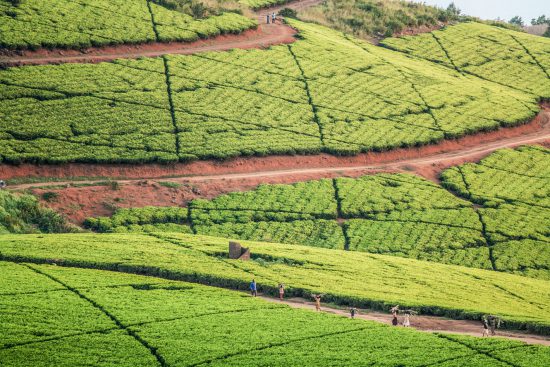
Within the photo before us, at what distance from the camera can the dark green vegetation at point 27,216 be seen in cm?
7681

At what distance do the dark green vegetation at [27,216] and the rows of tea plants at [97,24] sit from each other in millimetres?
27795

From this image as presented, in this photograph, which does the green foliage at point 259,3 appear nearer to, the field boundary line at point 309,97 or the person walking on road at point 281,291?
the field boundary line at point 309,97

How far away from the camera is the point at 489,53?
5428 inches

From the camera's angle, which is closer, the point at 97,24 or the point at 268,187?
the point at 268,187

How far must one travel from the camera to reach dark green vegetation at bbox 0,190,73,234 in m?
76.8

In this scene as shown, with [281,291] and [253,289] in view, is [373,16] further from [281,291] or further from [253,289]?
[253,289]

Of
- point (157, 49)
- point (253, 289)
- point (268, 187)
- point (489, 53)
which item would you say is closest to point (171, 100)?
point (157, 49)

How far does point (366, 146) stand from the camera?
10138cm

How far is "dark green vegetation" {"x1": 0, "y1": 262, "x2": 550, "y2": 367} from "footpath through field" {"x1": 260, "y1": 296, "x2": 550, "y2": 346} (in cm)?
311

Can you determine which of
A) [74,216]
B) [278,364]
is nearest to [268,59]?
[74,216]

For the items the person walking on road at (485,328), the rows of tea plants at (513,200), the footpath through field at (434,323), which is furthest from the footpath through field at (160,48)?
the person walking on road at (485,328)

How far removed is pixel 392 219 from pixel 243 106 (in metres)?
22.2

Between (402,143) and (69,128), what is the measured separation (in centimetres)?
3362

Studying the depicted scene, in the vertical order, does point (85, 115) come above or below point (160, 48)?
below
